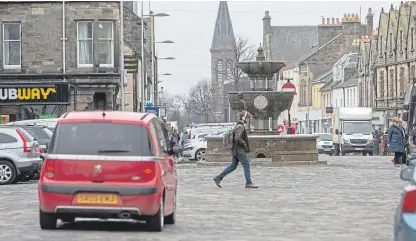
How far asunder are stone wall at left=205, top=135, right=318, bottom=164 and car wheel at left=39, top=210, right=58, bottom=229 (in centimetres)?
2459

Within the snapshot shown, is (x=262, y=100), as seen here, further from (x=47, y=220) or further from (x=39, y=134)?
(x=47, y=220)

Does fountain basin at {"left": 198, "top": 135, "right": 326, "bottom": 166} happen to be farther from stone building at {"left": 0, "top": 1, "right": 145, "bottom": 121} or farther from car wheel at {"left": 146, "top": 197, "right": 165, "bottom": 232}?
car wheel at {"left": 146, "top": 197, "right": 165, "bottom": 232}

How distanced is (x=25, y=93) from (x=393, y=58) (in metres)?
41.7

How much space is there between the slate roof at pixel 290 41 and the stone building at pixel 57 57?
92.3 meters

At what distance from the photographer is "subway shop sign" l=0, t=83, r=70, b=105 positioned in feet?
184

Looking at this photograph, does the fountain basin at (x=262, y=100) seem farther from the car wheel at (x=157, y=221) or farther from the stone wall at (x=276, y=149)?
the car wheel at (x=157, y=221)

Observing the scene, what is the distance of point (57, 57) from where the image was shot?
57.1 metres

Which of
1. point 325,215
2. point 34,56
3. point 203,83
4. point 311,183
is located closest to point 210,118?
point 203,83

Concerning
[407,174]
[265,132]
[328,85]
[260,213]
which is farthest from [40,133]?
[328,85]

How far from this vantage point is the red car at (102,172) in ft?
48.7

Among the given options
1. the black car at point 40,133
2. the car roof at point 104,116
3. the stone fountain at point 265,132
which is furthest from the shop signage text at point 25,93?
the car roof at point 104,116

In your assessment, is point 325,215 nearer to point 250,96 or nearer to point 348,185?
point 348,185

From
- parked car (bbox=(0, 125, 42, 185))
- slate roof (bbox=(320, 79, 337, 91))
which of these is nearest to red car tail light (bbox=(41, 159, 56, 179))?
parked car (bbox=(0, 125, 42, 185))

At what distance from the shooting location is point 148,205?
14.9 m
